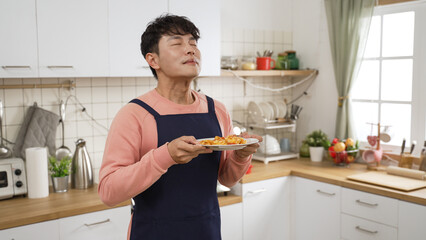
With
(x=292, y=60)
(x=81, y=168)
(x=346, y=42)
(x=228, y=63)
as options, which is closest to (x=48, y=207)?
(x=81, y=168)

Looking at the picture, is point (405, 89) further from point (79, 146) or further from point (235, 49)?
point (79, 146)

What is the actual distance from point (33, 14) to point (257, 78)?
193 centimetres

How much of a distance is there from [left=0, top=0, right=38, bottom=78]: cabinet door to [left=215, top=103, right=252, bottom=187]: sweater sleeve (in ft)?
3.97

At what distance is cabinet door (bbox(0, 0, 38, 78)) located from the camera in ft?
7.24

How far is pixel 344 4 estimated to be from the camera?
10.7 feet

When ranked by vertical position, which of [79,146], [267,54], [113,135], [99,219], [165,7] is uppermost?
[165,7]

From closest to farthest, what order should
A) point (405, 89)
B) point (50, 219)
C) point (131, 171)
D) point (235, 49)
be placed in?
point (131, 171) → point (50, 219) → point (405, 89) → point (235, 49)

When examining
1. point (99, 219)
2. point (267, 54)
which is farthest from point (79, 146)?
point (267, 54)

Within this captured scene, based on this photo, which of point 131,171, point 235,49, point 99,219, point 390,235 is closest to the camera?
point 131,171

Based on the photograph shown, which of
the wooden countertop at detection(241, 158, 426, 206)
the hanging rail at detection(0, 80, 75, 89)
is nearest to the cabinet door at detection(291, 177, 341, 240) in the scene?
the wooden countertop at detection(241, 158, 426, 206)

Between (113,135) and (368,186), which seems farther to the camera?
(368,186)

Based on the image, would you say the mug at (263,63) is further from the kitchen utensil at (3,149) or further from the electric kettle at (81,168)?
the kitchen utensil at (3,149)

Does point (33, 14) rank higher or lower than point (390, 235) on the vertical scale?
higher

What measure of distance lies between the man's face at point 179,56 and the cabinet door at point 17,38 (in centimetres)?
112
